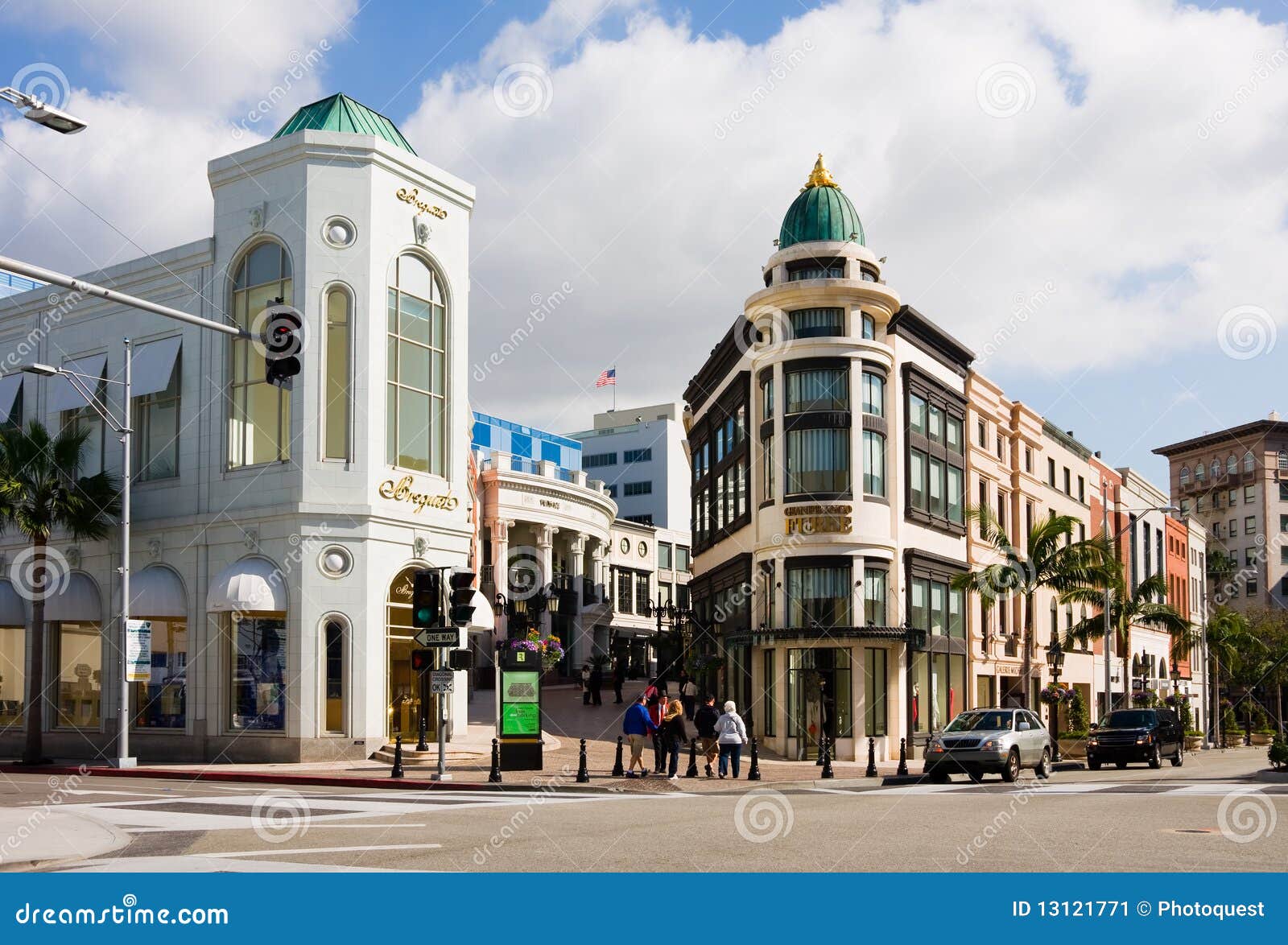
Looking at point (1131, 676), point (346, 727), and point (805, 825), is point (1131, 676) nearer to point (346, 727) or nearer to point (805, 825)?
point (346, 727)

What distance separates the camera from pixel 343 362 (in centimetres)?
3203

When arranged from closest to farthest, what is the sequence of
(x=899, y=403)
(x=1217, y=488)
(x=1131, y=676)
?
(x=899, y=403) → (x=1131, y=676) → (x=1217, y=488)

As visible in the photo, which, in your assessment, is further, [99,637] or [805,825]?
[99,637]

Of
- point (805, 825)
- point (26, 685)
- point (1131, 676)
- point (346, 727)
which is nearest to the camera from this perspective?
point (805, 825)

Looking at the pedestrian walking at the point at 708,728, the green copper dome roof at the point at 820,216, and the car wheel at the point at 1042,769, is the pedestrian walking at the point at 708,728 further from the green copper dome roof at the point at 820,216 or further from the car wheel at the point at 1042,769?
the green copper dome roof at the point at 820,216

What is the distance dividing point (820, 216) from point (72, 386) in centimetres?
2208

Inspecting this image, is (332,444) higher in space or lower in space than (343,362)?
lower

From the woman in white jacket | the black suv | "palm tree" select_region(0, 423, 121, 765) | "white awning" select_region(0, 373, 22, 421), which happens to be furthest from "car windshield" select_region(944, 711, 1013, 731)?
Answer: "white awning" select_region(0, 373, 22, 421)

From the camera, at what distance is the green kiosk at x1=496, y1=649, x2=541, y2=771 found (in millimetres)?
27219

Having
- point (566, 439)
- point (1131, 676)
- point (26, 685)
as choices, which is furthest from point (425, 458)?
point (566, 439)

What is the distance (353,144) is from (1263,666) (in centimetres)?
7395
